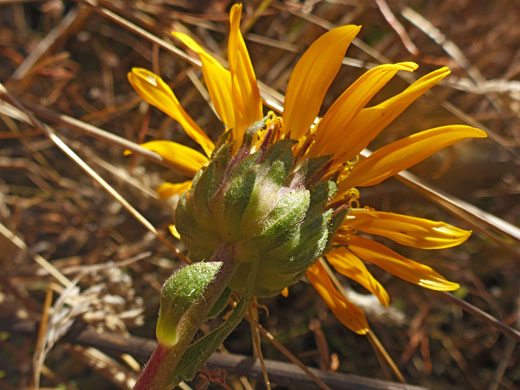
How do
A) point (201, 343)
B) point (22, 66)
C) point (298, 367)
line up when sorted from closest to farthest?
1. point (201, 343)
2. point (298, 367)
3. point (22, 66)

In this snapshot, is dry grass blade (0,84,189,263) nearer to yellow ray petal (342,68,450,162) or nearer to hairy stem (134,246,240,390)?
hairy stem (134,246,240,390)

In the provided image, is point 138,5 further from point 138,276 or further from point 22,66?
point 138,276

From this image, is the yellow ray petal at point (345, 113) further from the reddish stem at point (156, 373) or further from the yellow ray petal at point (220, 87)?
the reddish stem at point (156, 373)

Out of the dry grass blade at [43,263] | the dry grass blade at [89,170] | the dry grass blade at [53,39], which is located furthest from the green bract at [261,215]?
the dry grass blade at [53,39]

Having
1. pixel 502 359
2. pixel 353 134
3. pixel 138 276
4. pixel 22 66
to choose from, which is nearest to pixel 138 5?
pixel 22 66

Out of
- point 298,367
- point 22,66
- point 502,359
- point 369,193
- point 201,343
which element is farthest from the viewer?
Result: point 22,66
